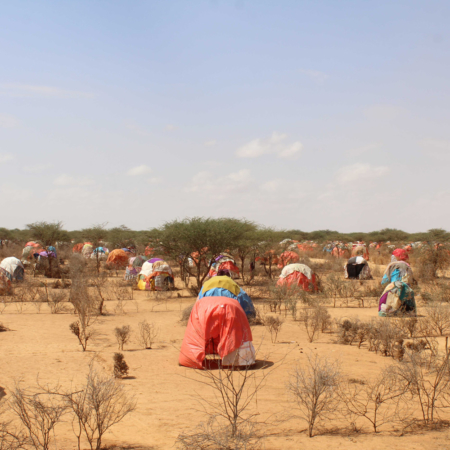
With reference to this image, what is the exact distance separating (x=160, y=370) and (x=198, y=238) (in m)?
11.2

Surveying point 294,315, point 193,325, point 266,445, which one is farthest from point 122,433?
point 294,315

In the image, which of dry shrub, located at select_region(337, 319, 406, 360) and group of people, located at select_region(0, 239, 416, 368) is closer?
group of people, located at select_region(0, 239, 416, 368)

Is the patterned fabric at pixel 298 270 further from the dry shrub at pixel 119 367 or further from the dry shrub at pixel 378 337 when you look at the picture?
the dry shrub at pixel 119 367

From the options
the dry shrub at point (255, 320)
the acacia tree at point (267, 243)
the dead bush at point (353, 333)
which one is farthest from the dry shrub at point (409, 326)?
the acacia tree at point (267, 243)

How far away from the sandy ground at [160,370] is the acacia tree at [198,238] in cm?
513

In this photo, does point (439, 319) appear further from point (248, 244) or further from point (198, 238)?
point (248, 244)

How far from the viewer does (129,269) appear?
25312mm

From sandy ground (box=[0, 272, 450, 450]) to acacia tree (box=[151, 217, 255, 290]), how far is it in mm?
5125

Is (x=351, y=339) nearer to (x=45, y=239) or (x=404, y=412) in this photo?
(x=404, y=412)

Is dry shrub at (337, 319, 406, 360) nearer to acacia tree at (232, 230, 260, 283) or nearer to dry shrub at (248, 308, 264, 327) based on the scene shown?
dry shrub at (248, 308, 264, 327)

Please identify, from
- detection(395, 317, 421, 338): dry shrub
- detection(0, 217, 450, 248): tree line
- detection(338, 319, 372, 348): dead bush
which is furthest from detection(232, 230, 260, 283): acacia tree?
detection(338, 319, 372, 348): dead bush

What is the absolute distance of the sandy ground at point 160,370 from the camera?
5195 millimetres

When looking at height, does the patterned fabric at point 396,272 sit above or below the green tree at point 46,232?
below

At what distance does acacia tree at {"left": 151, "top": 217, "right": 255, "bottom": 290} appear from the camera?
19.4 m
